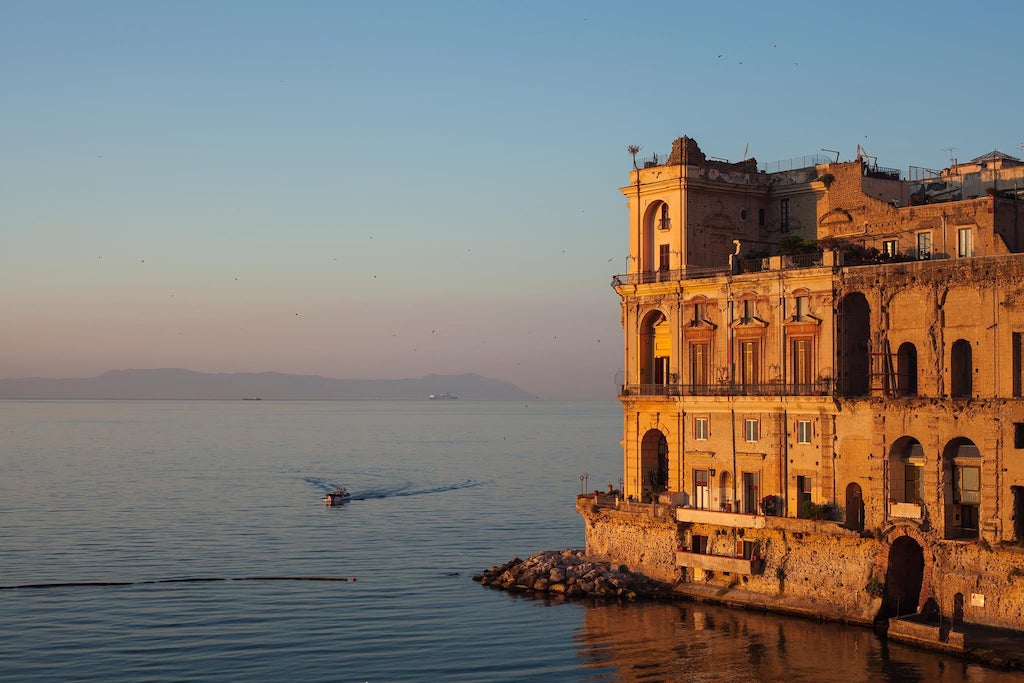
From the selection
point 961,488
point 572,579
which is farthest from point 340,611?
point 961,488

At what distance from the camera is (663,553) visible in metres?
69.5

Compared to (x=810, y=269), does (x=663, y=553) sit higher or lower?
lower

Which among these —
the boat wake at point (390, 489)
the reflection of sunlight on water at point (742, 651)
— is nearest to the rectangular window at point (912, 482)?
the reflection of sunlight on water at point (742, 651)

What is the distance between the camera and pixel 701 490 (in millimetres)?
70875

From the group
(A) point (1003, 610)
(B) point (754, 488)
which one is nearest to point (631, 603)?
(B) point (754, 488)

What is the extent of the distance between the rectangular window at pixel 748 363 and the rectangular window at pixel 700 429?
139 inches

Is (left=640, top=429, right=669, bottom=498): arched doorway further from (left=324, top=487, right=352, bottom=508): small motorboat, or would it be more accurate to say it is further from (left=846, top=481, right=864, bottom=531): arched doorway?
(left=324, top=487, right=352, bottom=508): small motorboat

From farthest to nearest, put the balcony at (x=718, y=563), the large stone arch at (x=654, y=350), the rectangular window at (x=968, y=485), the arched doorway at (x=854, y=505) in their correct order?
1. the large stone arch at (x=654, y=350)
2. the balcony at (x=718, y=563)
3. the arched doorway at (x=854, y=505)
4. the rectangular window at (x=968, y=485)

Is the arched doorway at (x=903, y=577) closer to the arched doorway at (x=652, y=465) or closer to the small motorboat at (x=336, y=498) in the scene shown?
the arched doorway at (x=652, y=465)

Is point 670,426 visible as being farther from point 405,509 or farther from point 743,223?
point 405,509

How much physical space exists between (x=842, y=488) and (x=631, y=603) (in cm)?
1307

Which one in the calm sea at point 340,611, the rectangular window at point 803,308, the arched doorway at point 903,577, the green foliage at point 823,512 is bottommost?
the calm sea at point 340,611

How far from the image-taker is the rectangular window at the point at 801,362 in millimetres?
65375

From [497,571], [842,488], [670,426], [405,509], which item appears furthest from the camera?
[405,509]
